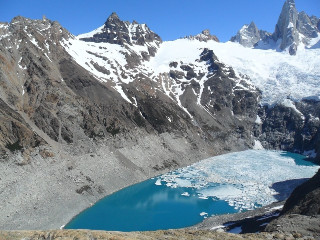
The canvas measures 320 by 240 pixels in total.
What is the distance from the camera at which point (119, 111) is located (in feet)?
363

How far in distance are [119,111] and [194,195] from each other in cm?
4400

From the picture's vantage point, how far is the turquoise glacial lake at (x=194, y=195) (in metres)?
61.9

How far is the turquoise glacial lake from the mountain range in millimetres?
4020

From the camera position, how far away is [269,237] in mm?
24906

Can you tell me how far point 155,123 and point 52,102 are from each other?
38.1 meters

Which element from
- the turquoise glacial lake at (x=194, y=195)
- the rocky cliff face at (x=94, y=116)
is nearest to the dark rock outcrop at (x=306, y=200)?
the turquoise glacial lake at (x=194, y=195)

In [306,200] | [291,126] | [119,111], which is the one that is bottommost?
[306,200]

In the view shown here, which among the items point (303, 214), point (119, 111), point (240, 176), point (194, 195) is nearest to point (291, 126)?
point (240, 176)

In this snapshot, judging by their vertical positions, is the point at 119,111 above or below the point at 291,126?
above

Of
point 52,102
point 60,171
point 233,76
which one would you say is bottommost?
point 60,171

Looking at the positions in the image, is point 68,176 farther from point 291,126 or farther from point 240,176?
point 291,126

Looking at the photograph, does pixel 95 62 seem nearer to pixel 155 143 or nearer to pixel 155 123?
pixel 155 123

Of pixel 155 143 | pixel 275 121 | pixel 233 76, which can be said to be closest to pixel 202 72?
pixel 233 76

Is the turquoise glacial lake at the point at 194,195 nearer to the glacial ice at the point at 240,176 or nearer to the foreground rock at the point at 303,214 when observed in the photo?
the glacial ice at the point at 240,176
